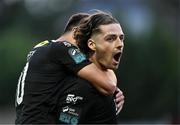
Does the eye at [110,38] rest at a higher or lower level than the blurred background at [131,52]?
higher

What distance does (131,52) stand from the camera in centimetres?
3033

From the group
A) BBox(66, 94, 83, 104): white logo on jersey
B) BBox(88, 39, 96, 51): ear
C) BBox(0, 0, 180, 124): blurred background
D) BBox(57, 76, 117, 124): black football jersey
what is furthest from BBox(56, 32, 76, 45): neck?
BBox(0, 0, 180, 124): blurred background

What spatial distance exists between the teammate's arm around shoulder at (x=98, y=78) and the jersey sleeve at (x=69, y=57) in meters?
0.04

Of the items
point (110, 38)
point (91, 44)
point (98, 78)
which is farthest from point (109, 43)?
point (98, 78)

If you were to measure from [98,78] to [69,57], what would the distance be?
0.28m

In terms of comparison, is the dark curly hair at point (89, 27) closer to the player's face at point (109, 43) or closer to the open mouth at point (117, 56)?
the player's face at point (109, 43)

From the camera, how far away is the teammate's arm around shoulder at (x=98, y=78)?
23.9 ft

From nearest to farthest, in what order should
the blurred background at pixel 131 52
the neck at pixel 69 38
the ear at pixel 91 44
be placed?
the ear at pixel 91 44 → the neck at pixel 69 38 → the blurred background at pixel 131 52

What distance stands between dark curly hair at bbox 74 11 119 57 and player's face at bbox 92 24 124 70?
→ 4 centimetres

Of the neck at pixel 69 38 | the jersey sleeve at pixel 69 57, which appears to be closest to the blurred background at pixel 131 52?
the neck at pixel 69 38

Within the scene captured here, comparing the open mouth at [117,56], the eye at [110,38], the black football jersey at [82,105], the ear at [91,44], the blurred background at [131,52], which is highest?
the eye at [110,38]

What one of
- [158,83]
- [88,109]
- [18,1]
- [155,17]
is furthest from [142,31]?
[88,109]

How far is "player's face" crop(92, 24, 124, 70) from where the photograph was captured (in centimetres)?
722

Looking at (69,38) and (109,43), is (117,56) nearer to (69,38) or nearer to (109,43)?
(109,43)
